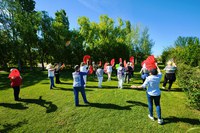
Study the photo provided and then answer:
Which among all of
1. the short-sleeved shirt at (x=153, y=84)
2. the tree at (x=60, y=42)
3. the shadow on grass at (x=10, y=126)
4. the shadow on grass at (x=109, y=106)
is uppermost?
the tree at (x=60, y=42)

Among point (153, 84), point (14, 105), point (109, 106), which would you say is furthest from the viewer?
point (14, 105)

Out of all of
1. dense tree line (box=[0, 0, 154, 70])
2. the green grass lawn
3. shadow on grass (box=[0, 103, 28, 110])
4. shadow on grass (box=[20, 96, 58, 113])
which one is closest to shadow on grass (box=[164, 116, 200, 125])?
the green grass lawn

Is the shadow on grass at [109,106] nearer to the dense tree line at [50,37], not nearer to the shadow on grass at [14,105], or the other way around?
the shadow on grass at [14,105]

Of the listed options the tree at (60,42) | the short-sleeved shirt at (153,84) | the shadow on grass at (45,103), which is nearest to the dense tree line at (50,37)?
the tree at (60,42)

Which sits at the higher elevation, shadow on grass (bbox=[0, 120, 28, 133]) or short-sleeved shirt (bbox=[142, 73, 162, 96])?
short-sleeved shirt (bbox=[142, 73, 162, 96])

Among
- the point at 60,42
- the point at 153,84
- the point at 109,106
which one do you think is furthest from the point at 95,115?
the point at 60,42

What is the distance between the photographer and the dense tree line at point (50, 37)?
2522 cm

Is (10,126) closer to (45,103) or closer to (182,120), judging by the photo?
(45,103)

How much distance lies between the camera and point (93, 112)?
718 centimetres

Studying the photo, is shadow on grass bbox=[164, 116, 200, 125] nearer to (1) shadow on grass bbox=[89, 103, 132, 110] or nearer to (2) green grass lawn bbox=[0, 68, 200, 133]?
(2) green grass lawn bbox=[0, 68, 200, 133]

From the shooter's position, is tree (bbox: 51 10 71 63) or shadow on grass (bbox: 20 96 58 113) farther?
tree (bbox: 51 10 71 63)

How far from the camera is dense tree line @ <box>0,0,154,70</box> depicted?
25.2 meters

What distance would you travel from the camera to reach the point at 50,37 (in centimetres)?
2939

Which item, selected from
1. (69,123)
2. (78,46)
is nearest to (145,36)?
(78,46)
